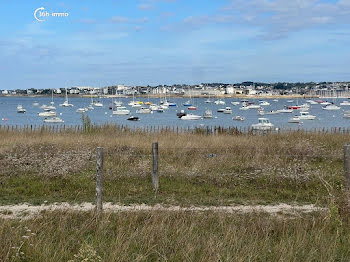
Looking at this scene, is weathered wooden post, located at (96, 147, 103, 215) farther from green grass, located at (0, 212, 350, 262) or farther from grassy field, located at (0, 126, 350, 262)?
green grass, located at (0, 212, 350, 262)

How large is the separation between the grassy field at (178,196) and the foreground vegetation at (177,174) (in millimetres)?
37

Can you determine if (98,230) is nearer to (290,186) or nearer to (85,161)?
(290,186)

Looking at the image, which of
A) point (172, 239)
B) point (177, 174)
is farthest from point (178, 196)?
point (172, 239)

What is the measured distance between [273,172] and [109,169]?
6006 mm

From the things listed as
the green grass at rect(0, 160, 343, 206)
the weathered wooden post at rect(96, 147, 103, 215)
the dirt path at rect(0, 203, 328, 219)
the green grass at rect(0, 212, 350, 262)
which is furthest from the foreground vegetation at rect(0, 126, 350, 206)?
the green grass at rect(0, 212, 350, 262)

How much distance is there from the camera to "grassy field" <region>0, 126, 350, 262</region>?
19.6ft

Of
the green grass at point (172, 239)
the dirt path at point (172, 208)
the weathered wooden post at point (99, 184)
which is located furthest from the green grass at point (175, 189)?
the green grass at point (172, 239)

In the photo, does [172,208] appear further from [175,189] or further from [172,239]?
[172,239]

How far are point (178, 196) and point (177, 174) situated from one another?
8.31ft

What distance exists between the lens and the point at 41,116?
107562mm

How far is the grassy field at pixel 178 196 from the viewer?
19.6 feet

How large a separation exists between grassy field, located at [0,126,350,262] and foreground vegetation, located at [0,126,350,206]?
0.04m


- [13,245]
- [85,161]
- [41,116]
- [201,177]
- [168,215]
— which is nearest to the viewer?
[13,245]

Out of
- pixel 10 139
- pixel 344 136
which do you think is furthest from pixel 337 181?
pixel 10 139
